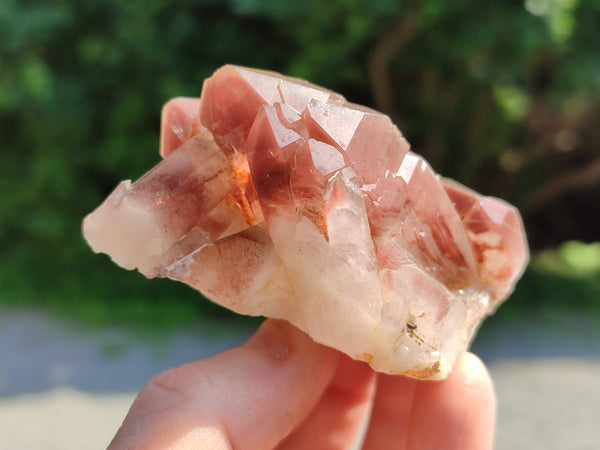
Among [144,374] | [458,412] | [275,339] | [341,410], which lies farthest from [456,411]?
[144,374]

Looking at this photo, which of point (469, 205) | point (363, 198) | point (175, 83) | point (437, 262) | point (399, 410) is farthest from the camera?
point (175, 83)

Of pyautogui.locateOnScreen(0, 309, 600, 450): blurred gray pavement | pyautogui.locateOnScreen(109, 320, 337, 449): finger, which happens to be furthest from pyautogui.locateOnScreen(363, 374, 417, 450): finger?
pyautogui.locateOnScreen(0, 309, 600, 450): blurred gray pavement

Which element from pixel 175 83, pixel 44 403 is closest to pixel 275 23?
→ pixel 175 83

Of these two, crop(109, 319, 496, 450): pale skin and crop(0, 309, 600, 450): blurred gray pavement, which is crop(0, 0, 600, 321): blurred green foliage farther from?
crop(109, 319, 496, 450): pale skin

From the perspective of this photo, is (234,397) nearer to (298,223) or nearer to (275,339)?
(275,339)

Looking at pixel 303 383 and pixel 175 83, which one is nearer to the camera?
pixel 303 383

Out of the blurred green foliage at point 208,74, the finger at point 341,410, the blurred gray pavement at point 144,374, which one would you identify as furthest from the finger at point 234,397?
the blurred green foliage at point 208,74

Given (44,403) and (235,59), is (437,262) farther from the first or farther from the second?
(235,59)
